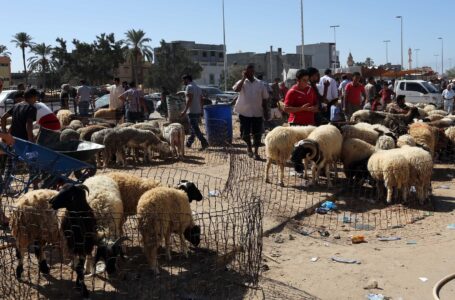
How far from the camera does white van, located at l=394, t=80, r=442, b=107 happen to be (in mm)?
25656

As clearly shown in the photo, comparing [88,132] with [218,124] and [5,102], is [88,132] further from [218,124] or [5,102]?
[5,102]

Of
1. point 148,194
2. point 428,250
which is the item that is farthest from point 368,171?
point 148,194

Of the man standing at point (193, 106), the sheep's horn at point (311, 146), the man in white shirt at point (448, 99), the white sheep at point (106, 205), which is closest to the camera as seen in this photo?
the white sheep at point (106, 205)

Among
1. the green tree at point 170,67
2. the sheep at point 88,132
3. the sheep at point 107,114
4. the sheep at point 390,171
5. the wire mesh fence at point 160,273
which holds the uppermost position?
the green tree at point 170,67

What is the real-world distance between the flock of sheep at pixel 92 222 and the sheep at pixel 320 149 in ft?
11.9

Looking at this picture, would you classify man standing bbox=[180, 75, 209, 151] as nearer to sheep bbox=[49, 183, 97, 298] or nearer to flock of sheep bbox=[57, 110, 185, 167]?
flock of sheep bbox=[57, 110, 185, 167]

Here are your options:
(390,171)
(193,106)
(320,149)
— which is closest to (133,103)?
(193,106)

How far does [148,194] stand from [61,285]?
3.79ft

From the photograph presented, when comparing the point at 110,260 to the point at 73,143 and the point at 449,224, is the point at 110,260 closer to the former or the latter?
the point at 73,143

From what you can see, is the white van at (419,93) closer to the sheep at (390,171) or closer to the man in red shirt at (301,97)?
the man in red shirt at (301,97)

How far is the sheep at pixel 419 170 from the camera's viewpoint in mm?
7930

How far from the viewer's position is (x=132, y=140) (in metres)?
11.3

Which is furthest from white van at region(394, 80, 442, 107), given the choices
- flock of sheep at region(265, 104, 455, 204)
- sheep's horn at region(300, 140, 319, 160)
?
sheep's horn at region(300, 140, 319, 160)

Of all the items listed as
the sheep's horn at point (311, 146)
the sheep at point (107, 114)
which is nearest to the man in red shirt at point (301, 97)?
the sheep's horn at point (311, 146)
